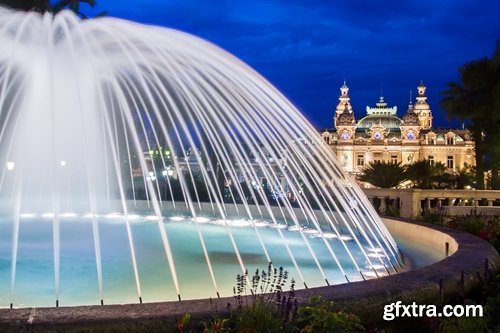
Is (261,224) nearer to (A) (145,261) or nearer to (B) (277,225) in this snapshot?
(B) (277,225)

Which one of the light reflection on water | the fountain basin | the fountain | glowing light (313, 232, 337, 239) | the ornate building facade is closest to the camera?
the fountain basin

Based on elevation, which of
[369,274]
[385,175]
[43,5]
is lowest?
[369,274]

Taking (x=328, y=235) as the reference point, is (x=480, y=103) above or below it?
above

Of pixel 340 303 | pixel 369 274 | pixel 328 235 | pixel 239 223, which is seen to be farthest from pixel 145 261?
pixel 239 223

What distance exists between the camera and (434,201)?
18.7m

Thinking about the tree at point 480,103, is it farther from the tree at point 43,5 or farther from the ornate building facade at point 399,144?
the ornate building facade at point 399,144

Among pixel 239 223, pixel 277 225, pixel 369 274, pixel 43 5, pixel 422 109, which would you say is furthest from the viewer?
pixel 422 109

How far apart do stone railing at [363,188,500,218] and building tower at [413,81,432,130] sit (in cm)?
14261

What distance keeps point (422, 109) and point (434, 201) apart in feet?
483

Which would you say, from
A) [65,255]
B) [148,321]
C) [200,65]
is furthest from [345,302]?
[200,65]

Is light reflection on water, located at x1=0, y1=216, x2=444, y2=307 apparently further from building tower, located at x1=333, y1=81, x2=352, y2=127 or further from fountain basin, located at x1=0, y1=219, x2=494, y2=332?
building tower, located at x1=333, y1=81, x2=352, y2=127

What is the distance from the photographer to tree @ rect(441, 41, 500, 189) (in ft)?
127

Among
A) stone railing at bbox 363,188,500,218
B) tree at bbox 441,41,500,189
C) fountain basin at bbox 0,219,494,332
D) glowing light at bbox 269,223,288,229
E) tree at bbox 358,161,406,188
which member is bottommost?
glowing light at bbox 269,223,288,229

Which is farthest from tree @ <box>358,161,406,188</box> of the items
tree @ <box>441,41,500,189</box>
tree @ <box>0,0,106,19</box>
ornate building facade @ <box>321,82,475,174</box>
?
ornate building facade @ <box>321,82,475,174</box>
